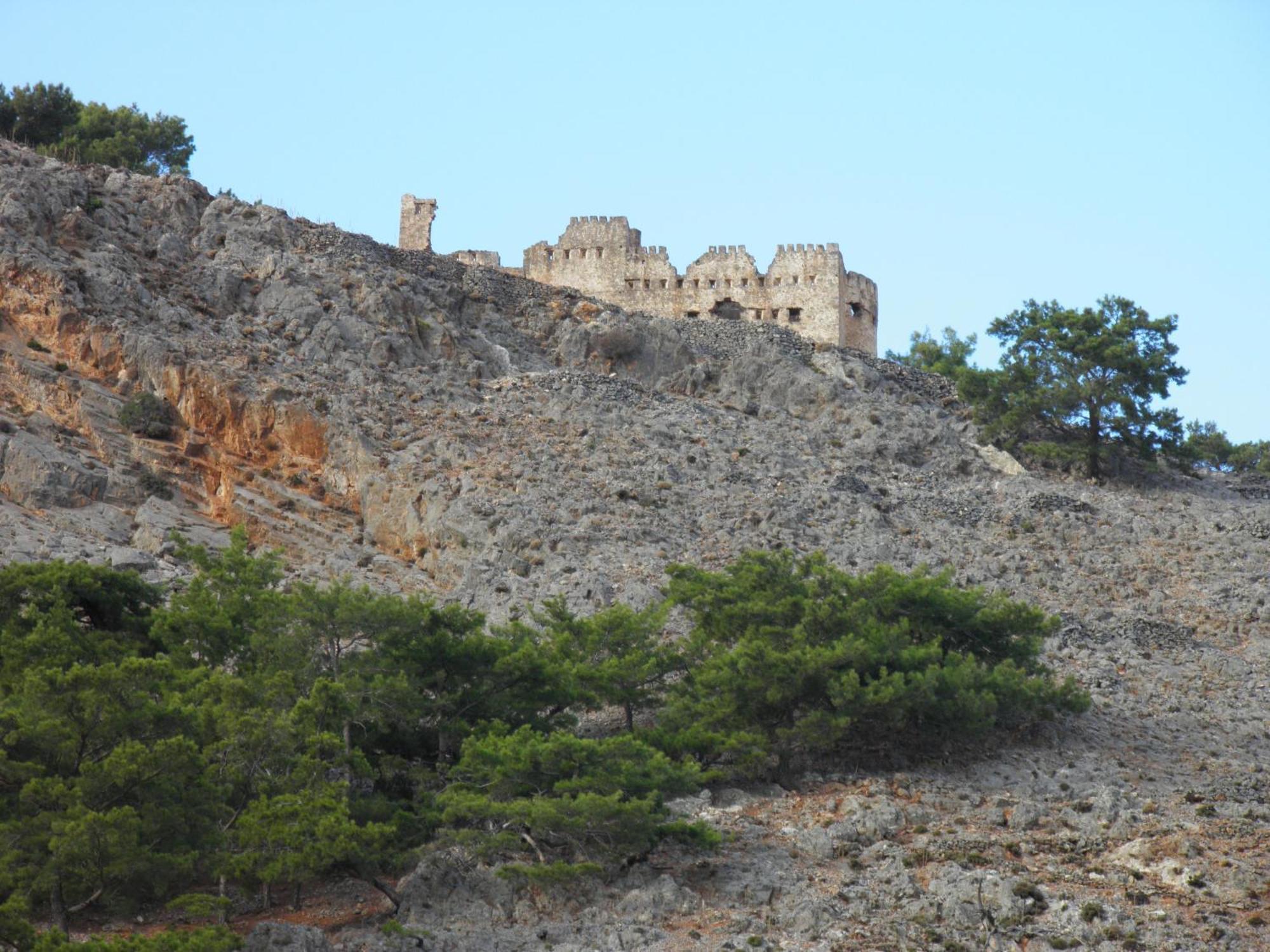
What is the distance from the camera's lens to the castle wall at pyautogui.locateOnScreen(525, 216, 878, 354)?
203ft

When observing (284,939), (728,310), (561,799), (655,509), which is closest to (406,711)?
(561,799)

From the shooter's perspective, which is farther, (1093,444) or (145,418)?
(1093,444)

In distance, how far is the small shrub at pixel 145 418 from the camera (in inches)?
1775

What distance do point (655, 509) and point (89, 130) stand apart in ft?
91.3

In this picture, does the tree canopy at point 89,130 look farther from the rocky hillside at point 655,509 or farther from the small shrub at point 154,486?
the small shrub at point 154,486

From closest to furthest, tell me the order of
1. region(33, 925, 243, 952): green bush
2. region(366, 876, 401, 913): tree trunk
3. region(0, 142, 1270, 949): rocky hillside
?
region(33, 925, 243, 952): green bush → region(366, 876, 401, 913): tree trunk → region(0, 142, 1270, 949): rocky hillside

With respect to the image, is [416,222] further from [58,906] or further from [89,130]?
[58,906]

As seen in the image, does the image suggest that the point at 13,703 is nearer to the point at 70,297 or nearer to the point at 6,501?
the point at 6,501

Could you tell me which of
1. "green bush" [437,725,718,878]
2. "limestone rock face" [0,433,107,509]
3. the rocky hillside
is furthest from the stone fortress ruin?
"green bush" [437,725,718,878]

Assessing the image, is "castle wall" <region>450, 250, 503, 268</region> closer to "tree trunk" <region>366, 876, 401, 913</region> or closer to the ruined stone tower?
the ruined stone tower

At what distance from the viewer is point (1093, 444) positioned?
52.7 m

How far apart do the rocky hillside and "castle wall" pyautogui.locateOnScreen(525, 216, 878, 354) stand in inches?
166

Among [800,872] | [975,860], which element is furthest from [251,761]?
[975,860]

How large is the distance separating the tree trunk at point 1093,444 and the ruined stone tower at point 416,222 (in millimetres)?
22616
